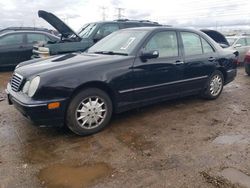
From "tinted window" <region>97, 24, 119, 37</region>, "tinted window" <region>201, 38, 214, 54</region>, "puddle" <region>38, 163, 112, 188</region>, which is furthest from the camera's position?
"tinted window" <region>97, 24, 119, 37</region>

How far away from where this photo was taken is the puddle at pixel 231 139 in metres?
4.00

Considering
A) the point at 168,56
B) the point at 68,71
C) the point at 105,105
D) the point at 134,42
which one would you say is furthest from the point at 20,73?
the point at 168,56

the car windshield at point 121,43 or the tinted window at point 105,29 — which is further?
the tinted window at point 105,29

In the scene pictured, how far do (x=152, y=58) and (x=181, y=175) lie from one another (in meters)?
2.20

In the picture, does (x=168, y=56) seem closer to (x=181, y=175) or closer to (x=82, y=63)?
(x=82, y=63)

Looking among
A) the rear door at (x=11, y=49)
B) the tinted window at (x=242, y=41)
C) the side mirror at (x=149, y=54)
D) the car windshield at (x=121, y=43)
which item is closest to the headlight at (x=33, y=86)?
the car windshield at (x=121, y=43)

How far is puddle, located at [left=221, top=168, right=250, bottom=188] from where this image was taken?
9.68 feet

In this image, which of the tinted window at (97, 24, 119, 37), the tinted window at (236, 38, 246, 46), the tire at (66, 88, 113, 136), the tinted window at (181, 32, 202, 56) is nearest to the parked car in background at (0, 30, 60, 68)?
the tinted window at (97, 24, 119, 37)

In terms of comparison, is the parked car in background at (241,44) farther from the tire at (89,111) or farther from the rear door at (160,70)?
the tire at (89,111)

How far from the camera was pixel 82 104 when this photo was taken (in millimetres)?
4055

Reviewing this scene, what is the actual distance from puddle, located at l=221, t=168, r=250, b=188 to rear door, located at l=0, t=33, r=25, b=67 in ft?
27.8

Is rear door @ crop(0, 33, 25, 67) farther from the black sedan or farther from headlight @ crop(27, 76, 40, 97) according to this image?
headlight @ crop(27, 76, 40, 97)

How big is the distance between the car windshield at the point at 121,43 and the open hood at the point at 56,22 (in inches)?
107

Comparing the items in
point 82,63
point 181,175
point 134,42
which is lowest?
point 181,175
